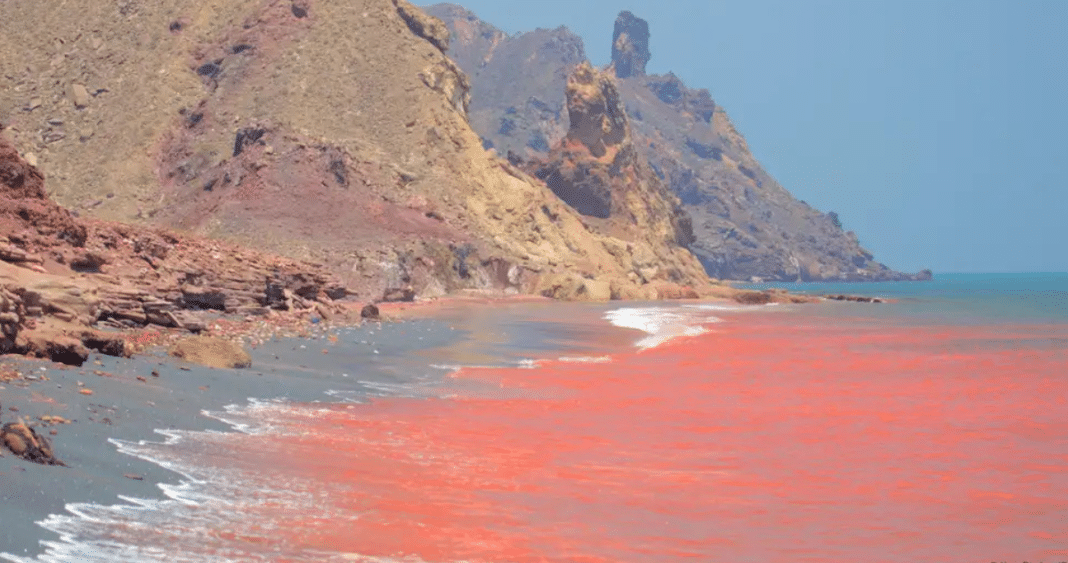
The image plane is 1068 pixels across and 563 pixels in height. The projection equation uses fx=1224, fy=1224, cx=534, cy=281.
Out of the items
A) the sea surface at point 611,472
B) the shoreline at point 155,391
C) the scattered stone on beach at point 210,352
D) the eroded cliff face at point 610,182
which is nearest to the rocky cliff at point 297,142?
the eroded cliff face at point 610,182

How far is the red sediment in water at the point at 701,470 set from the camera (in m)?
11.1

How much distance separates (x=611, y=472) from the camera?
14828 mm

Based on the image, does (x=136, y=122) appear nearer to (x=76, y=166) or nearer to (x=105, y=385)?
(x=76, y=166)

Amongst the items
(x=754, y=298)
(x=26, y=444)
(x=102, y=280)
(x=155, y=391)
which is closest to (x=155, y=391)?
(x=155, y=391)

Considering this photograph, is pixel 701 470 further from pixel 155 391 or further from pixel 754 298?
pixel 754 298

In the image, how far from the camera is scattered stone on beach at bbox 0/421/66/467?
1131 centimetres

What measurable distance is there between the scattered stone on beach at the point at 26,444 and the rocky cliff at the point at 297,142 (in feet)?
181

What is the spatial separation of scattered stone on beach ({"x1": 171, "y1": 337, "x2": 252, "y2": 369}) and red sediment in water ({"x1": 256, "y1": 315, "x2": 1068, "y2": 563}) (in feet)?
11.1

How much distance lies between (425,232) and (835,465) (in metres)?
66.7

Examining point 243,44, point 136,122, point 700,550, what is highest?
point 243,44

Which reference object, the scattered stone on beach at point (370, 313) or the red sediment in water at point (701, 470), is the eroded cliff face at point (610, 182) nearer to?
the scattered stone on beach at point (370, 313)

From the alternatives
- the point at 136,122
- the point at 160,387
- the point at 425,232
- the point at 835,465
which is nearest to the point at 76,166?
the point at 136,122

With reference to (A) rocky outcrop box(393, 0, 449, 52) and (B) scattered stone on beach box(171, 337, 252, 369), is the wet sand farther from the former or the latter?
(A) rocky outcrop box(393, 0, 449, 52)

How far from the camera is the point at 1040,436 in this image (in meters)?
18.1
